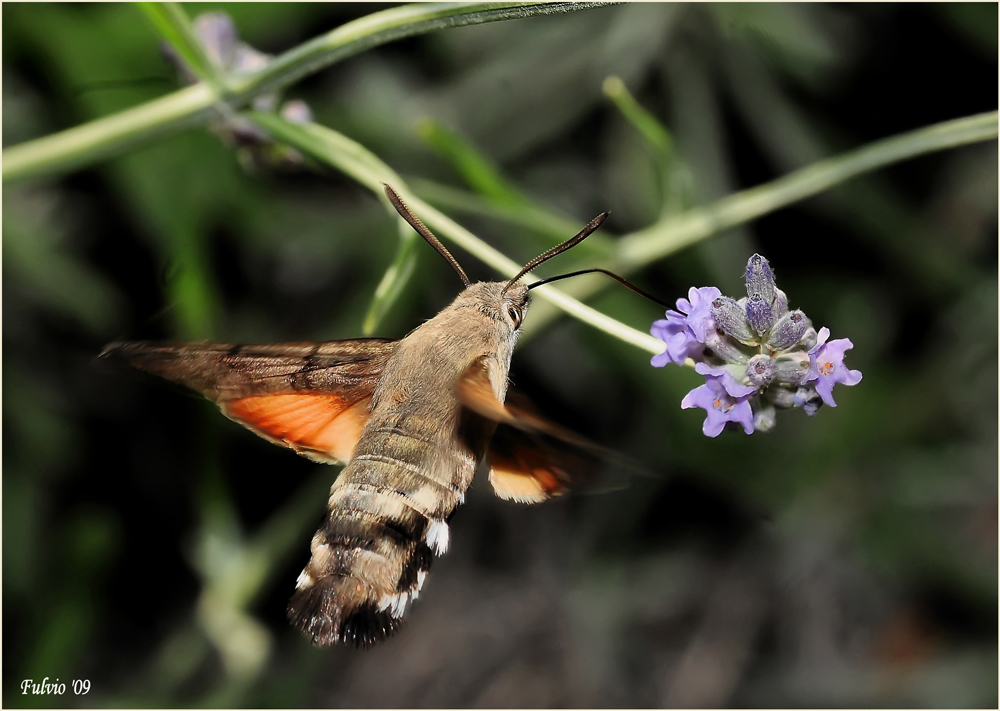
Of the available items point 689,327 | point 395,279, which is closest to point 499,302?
point 395,279

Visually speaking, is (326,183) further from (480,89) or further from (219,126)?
(219,126)

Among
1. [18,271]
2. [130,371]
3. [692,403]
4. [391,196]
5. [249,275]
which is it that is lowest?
[692,403]

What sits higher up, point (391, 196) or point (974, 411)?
point (974, 411)

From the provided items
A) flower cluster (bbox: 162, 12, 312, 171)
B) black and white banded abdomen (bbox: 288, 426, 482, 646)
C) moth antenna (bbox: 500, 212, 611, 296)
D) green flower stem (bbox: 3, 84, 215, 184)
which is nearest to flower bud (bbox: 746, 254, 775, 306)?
moth antenna (bbox: 500, 212, 611, 296)

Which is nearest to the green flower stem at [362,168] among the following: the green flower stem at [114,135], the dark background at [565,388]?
the green flower stem at [114,135]

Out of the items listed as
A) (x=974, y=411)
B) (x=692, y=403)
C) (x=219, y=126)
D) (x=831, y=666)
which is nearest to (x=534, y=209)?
(x=219, y=126)

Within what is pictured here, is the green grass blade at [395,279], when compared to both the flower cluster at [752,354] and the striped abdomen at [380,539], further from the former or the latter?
the flower cluster at [752,354]
